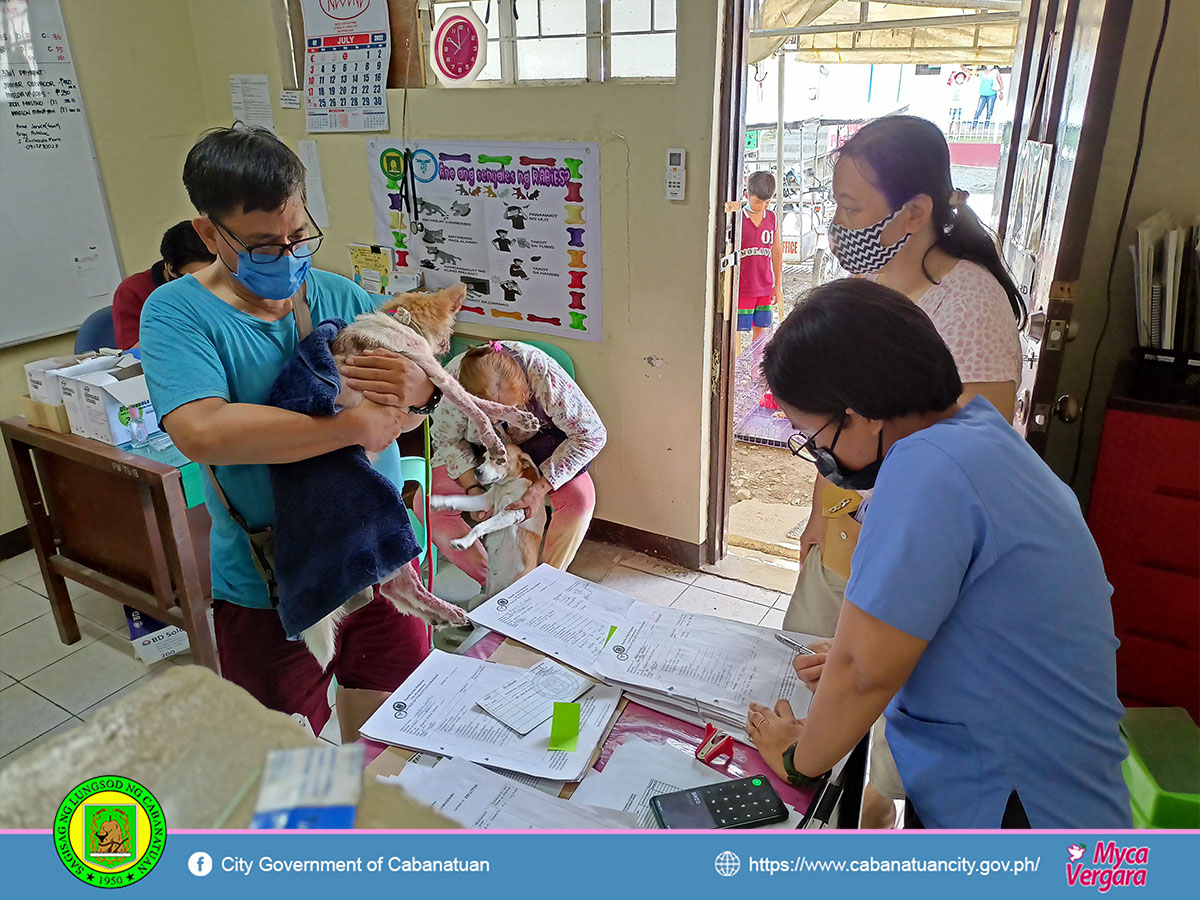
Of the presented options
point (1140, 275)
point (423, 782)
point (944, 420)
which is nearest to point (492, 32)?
point (1140, 275)

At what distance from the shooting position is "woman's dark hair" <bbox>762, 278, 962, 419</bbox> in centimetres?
81

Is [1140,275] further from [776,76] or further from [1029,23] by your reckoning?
[776,76]

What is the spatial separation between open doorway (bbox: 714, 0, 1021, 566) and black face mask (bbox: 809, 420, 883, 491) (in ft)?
5.00

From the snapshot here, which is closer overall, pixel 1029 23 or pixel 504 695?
pixel 504 695

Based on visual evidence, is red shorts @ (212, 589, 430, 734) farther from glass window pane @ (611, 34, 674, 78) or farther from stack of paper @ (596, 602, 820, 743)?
glass window pane @ (611, 34, 674, 78)

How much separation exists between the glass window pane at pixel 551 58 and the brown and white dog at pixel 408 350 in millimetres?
1488

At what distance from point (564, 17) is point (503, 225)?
0.66 metres

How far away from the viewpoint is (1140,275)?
5.43 ft

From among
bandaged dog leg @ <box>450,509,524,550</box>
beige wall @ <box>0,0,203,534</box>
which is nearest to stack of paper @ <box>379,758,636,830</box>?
bandaged dog leg @ <box>450,509,524,550</box>
